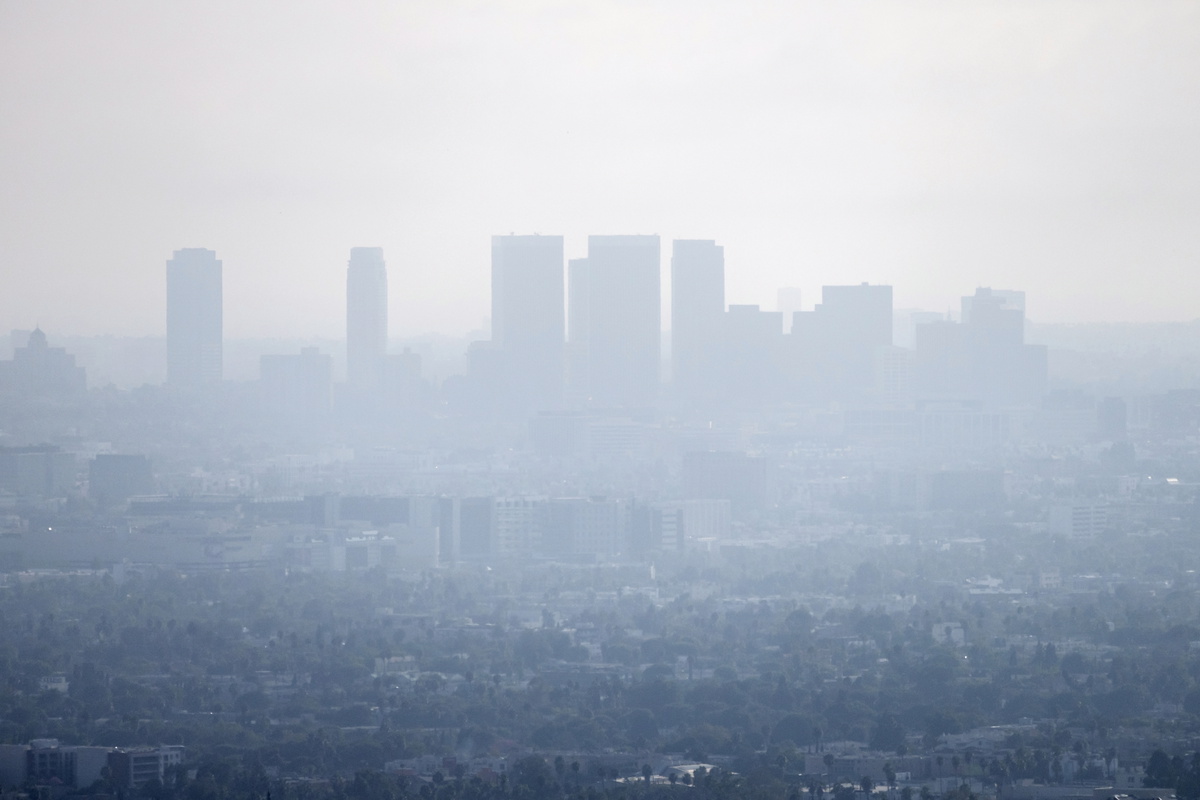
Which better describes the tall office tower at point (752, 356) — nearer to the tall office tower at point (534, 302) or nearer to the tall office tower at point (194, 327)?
the tall office tower at point (534, 302)

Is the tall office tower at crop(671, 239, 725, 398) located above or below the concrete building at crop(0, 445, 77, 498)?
above

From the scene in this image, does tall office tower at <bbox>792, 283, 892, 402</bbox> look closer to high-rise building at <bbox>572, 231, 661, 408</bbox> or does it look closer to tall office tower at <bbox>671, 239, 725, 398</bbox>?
tall office tower at <bbox>671, 239, 725, 398</bbox>

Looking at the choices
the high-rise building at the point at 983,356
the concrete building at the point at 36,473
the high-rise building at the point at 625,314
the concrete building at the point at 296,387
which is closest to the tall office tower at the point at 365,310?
the concrete building at the point at 296,387

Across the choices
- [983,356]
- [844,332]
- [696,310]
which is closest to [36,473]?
[696,310]

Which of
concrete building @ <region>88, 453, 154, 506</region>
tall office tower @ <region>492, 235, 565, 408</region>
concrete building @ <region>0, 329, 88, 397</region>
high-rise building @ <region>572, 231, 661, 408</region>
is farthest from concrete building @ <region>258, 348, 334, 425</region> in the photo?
concrete building @ <region>88, 453, 154, 506</region>

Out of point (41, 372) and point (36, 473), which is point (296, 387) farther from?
point (36, 473)

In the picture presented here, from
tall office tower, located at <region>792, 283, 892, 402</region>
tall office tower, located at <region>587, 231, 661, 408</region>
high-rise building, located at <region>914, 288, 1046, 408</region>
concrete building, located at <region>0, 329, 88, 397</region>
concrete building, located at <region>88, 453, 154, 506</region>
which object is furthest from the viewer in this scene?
tall office tower, located at <region>792, 283, 892, 402</region>
